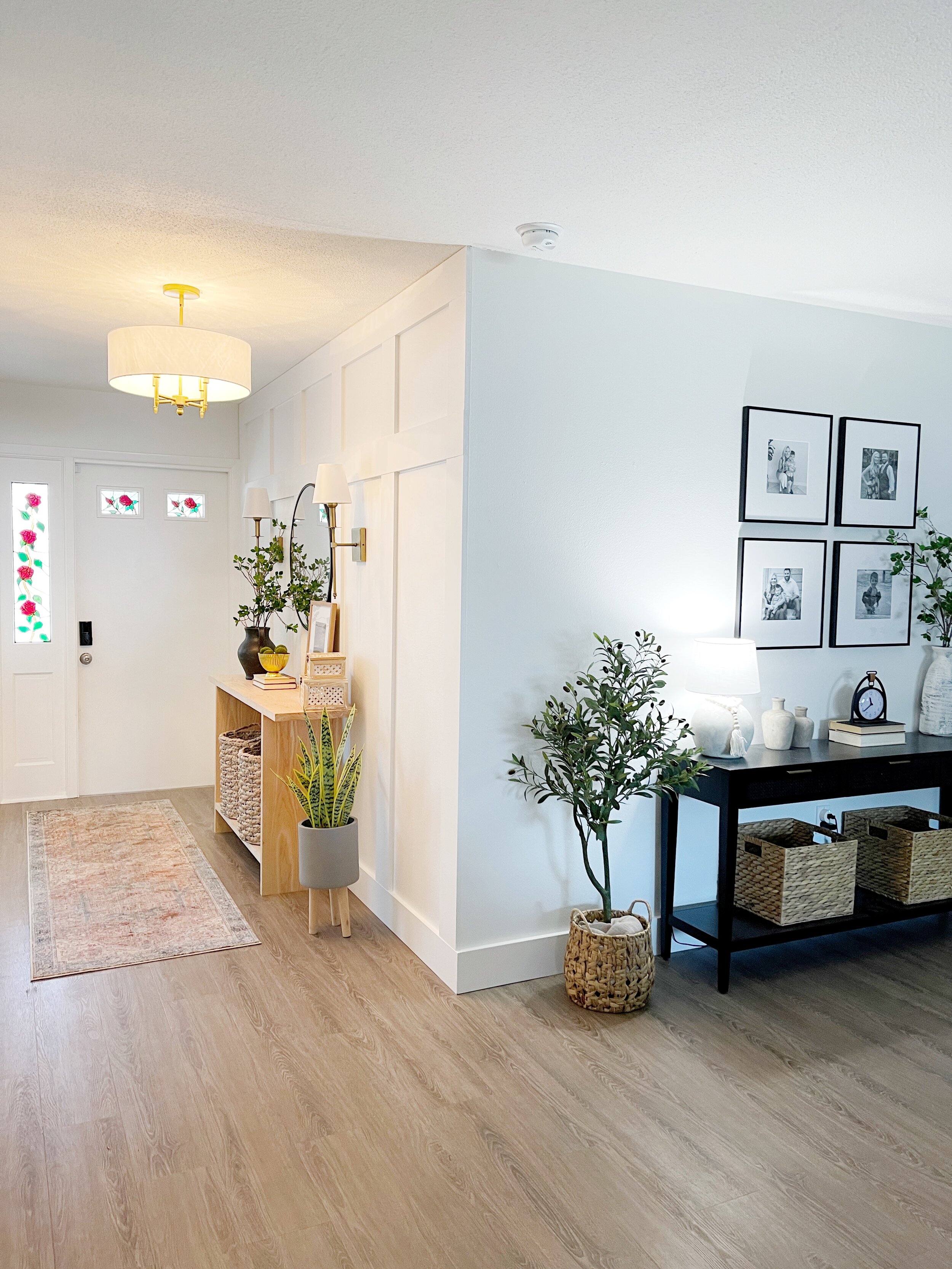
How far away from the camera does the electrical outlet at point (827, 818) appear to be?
3.85m

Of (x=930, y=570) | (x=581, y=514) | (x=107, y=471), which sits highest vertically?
(x=107, y=471)

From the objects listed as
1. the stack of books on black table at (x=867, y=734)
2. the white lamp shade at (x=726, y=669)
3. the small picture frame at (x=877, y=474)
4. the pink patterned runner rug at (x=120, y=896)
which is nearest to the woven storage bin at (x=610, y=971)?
the white lamp shade at (x=726, y=669)

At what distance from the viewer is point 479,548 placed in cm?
317

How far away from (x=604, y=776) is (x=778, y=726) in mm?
798

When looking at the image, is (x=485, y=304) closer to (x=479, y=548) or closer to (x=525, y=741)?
(x=479, y=548)

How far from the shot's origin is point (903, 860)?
3.62 metres

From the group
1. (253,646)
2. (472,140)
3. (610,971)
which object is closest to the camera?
(472,140)

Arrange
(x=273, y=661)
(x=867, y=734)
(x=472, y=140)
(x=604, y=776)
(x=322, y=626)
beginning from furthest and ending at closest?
(x=273, y=661) < (x=322, y=626) < (x=867, y=734) < (x=604, y=776) < (x=472, y=140)

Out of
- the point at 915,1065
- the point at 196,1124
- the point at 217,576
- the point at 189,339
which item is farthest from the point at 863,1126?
the point at 217,576

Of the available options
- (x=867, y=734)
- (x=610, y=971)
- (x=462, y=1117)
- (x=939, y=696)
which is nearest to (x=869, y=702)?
(x=867, y=734)

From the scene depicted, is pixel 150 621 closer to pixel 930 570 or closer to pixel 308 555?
pixel 308 555

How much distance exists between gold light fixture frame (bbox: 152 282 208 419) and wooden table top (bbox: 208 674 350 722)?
1.28m

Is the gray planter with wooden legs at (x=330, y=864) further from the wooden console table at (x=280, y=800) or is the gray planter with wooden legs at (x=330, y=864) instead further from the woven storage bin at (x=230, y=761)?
the woven storage bin at (x=230, y=761)

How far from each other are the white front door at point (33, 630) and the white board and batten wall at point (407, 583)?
86.7 inches
